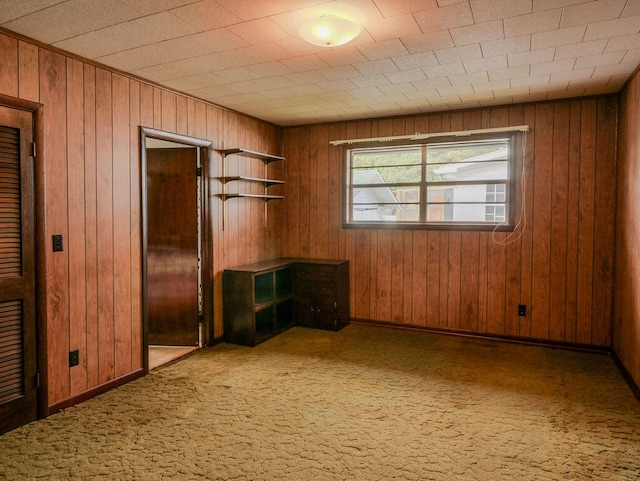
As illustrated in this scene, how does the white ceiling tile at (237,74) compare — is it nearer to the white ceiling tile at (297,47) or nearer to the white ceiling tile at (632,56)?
the white ceiling tile at (297,47)

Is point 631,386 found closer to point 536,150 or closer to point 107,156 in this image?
point 536,150

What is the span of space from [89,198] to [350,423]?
7.91 feet

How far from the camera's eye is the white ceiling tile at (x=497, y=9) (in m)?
2.19

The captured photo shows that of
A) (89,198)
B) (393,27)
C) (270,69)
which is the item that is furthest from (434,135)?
(89,198)

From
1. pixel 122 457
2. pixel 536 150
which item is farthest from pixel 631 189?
pixel 122 457

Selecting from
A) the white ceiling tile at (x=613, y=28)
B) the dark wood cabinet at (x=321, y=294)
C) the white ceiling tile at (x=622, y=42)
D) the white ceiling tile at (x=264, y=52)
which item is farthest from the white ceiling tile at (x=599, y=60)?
the dark wood cabinet at (x=321, y=294)

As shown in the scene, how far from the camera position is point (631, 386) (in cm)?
320

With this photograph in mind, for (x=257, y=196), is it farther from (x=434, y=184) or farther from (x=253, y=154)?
(x=434, y=184)

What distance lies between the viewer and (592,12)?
2.29 metres

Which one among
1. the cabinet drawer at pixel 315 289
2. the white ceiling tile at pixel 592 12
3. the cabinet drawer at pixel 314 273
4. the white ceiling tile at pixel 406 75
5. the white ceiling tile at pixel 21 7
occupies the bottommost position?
the cabinet drawer at pixel 315 289

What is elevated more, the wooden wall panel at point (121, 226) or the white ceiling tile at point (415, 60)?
the white ceiling tile at point (415, 60)

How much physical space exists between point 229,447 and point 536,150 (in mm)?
3888

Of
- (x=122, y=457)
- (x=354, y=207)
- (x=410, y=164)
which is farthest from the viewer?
(x=354, y=207)

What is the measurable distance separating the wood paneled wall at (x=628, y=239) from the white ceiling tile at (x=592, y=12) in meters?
1.19
